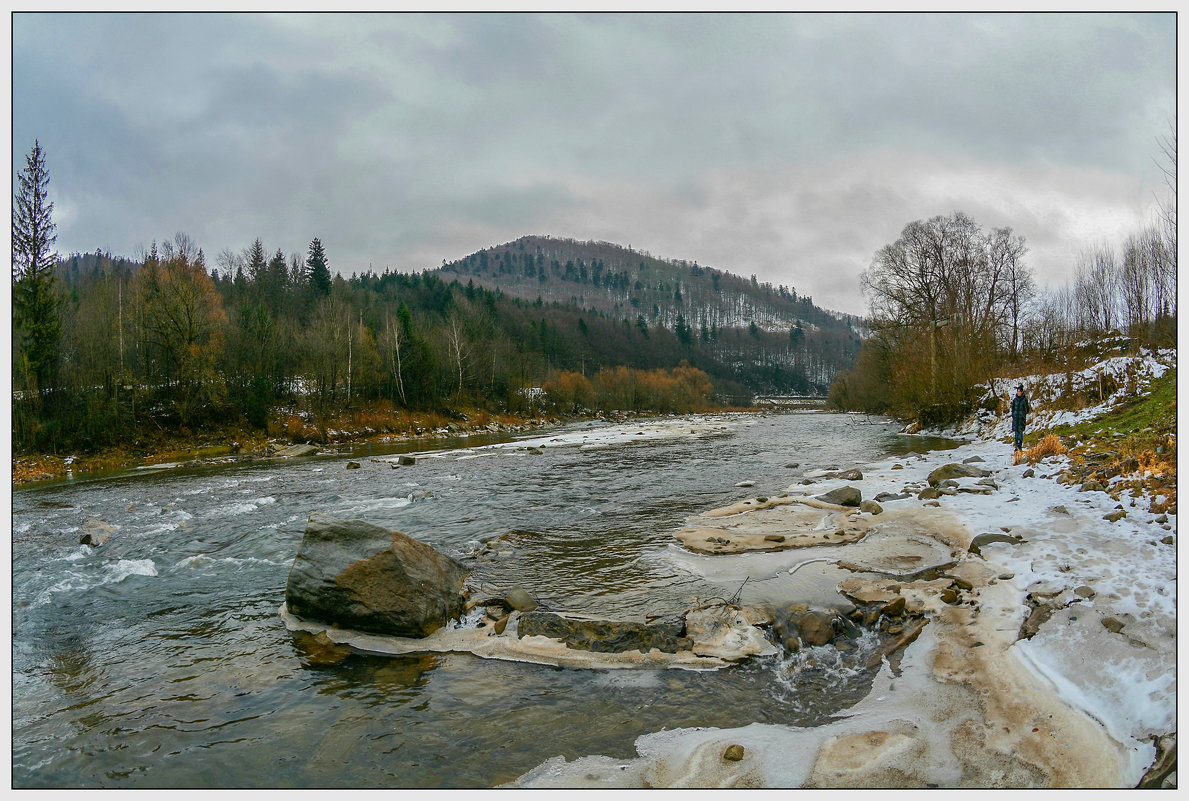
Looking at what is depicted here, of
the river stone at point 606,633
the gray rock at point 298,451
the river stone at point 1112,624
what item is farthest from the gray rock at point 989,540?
the gray rock at point 298,451

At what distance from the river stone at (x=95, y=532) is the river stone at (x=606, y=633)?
1007 cm

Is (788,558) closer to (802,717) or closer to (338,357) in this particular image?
(802,717)

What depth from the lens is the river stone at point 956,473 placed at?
14.0m

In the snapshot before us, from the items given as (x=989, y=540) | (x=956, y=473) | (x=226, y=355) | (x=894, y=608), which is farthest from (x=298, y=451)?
(x=989, y=540)

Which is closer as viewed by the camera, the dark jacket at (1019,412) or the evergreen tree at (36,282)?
the dark jacket at (1019,412)

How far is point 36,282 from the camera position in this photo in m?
28.2

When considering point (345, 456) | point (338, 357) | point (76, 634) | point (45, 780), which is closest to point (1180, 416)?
point (45, 780)

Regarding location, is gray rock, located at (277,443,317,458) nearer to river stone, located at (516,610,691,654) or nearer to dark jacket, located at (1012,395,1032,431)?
river stone, located at (516,610,691,654)

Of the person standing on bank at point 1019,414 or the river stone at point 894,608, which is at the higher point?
the person standing on bank at point 1019,414

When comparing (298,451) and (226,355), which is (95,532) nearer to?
(298,451)

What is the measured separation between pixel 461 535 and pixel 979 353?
28864 millimetres

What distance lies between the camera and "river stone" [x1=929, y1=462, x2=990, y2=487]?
46.0ft

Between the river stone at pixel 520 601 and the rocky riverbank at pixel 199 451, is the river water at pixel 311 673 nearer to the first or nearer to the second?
the river stone at pixel 520 601

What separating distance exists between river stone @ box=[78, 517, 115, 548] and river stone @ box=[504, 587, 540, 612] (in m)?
9.31
